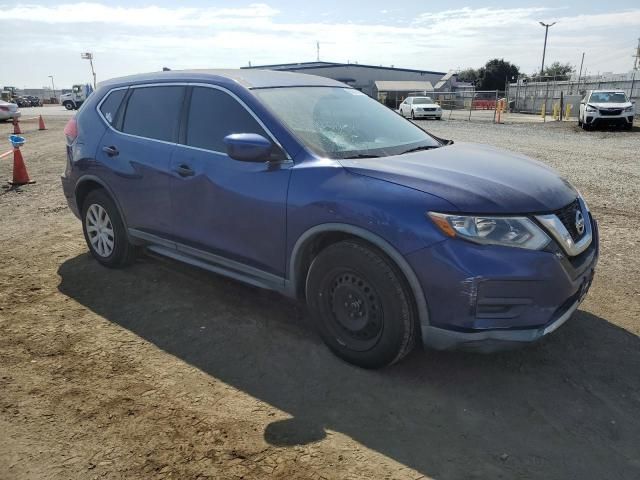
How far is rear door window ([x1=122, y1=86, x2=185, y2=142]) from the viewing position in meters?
4.24

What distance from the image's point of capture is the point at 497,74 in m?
98.2

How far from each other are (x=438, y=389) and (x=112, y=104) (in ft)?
12.5

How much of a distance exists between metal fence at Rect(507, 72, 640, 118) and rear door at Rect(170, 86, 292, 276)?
3001cm

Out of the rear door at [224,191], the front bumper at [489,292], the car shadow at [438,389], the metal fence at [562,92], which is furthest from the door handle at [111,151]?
the metal fence at [562,92]

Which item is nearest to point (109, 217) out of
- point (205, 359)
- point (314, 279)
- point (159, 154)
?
point (159, 154)

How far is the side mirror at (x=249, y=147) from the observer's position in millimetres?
3360

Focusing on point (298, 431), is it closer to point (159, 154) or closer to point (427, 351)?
point (427, 351)

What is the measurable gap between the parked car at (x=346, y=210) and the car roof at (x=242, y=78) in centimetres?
2

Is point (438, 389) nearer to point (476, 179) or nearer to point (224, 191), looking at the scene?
point (476, 179)

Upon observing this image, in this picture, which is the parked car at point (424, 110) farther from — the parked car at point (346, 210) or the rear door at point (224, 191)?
the rear door at point (224, 191)

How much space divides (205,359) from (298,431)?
39.4 inches

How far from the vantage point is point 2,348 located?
3.62 meters

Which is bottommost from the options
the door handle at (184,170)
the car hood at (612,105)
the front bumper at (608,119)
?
the front bumper at (608,119)

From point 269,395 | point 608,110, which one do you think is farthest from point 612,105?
point 269,395
